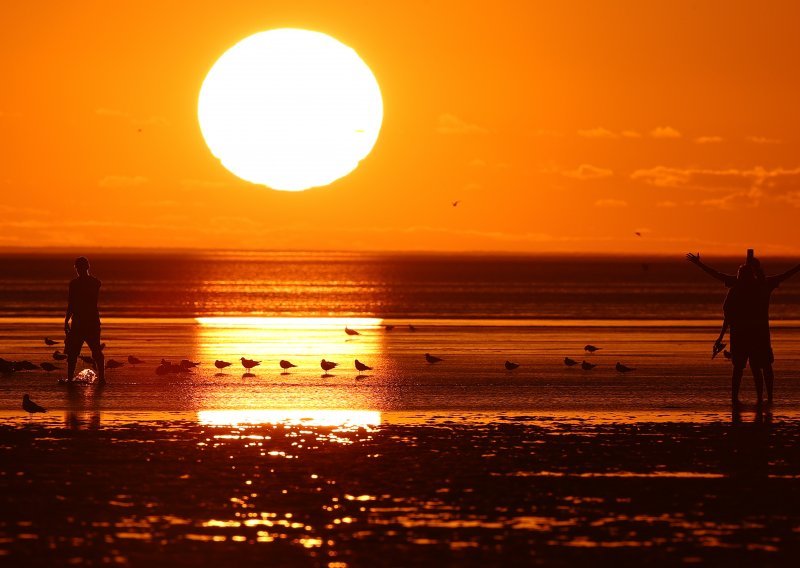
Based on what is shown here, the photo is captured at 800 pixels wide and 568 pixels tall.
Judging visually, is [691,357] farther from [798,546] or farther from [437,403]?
[798,546]

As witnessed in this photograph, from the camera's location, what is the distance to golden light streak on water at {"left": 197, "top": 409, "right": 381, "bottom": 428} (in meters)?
16.9

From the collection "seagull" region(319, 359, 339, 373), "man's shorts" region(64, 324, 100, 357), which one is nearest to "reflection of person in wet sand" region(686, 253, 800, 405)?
"seagull" region(319, 359, 339, 373)

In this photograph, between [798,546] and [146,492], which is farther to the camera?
[146,492]

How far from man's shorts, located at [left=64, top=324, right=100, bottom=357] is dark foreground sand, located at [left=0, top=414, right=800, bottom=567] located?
17.0 ft

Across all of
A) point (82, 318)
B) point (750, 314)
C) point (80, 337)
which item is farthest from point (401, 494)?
point (82, 318)

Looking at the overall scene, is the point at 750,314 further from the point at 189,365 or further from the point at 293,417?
the point at 189,365

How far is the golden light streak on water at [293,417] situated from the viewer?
16922 millimetres

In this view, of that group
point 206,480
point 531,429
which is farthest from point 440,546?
point 531,429

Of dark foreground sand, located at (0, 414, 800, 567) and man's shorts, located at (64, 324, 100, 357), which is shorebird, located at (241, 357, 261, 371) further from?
dark foreground sand, located at (0, 414, 800, 567)

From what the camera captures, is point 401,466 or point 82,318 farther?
point 82,318

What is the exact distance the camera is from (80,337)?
2184 centimetres

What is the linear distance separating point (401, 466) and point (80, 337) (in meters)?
9.80

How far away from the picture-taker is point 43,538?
33.6 feet

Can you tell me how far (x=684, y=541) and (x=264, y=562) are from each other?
3.14m
